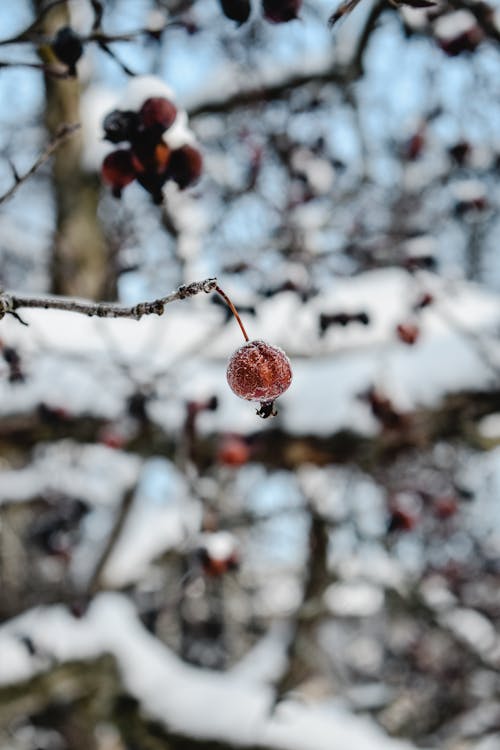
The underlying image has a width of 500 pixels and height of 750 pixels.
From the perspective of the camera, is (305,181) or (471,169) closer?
(305,181)

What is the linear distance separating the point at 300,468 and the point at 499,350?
34.7 inches

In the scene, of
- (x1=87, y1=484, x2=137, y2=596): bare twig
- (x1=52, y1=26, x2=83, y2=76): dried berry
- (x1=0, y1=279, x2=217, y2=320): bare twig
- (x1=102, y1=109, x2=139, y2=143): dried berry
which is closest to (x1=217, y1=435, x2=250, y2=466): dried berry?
(x1=87, y1=484, x2=137, y2=596): bare twig

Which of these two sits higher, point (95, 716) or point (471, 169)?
point (471, 169)

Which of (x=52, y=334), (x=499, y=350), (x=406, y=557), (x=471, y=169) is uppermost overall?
(x=471, y=169)

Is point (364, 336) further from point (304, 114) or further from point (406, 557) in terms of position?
point (406, 557)

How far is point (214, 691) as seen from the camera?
273 centimetres

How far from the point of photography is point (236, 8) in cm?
108

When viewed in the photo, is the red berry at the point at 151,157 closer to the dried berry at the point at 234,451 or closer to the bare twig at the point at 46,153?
the bare twig at the point at 46,153

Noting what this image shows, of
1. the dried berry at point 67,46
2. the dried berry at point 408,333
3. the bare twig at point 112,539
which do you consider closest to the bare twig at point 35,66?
the dried berry at point 67,46

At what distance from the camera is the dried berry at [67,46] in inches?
45.4

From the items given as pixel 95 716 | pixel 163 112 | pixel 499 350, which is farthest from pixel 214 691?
pixel 163 112

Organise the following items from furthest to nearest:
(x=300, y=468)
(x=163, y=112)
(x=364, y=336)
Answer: (x=364, y=336)
(x=300, y=468)
(x=163, y=112)

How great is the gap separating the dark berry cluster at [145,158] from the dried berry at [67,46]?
12cm

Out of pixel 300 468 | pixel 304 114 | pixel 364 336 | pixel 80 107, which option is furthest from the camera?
pixel 80 107
